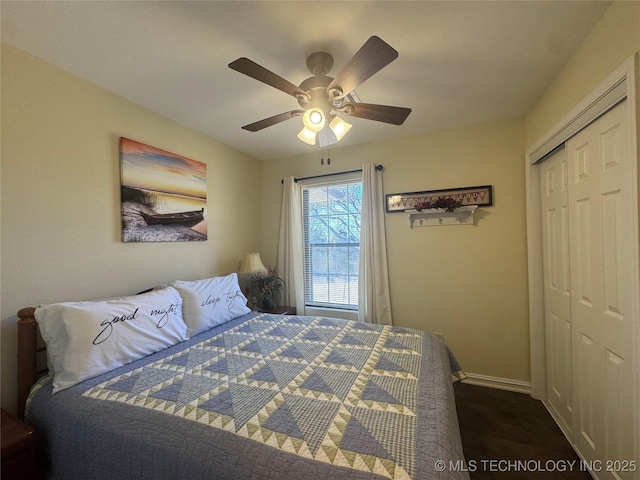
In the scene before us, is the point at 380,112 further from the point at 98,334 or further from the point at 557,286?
the point at 98,334

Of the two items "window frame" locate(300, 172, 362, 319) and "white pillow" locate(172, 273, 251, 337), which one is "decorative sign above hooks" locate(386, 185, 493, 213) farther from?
"white pillow" locate(172, 273, 251, 337)

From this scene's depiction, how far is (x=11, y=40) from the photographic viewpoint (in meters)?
1.42

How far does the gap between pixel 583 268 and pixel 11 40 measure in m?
3.56

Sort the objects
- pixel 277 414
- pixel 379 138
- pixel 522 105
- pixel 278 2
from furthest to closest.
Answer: pixel 379 138, pixel 522 105, pixel 278 2, pixel 277 414

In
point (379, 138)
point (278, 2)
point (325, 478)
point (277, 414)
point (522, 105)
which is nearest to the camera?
point (325, 478)

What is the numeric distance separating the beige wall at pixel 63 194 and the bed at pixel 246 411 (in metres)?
0.26

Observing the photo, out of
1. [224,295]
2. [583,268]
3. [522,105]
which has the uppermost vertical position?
[522,105]

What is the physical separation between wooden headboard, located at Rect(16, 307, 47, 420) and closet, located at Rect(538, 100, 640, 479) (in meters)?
2.98

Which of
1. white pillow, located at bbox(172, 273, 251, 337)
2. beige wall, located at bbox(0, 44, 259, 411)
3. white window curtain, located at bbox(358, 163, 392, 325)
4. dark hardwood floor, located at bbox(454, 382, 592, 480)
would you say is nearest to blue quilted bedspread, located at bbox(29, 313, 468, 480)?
white pillow, located at bbox(172, 273, 251, 337)

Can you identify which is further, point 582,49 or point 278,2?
point 582,49

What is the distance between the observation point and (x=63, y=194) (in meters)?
1.66

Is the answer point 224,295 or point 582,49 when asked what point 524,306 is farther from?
point 224,295

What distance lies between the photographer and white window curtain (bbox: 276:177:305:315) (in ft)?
10.6

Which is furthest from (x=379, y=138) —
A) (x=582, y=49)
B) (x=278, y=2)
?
(x=278, y=2)
